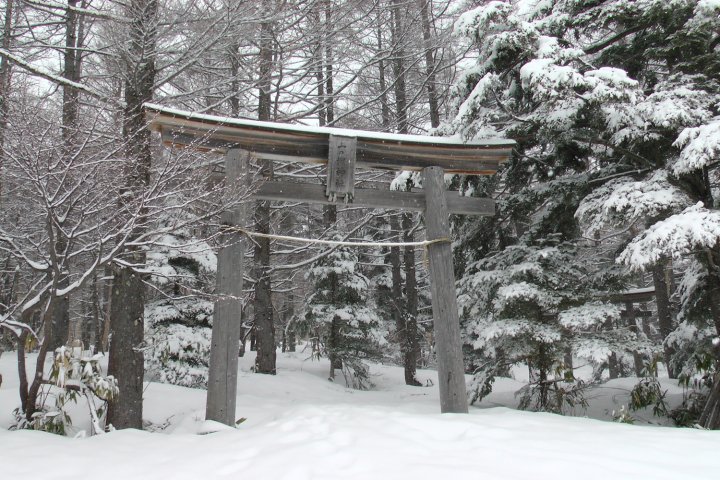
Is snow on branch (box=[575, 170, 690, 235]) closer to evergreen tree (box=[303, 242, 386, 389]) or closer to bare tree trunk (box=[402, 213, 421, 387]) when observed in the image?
bare tree trunk (box=[402, 213, 421, 387])

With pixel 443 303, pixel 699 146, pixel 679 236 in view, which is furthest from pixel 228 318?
pixel 699 146

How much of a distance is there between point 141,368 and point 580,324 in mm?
5649

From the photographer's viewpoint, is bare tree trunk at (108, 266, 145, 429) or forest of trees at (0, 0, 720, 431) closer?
forest of trees at (0, 0, 720, 431)

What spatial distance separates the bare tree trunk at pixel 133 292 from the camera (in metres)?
5.46

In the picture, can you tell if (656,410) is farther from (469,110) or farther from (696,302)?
(469,110)

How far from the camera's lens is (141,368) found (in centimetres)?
572

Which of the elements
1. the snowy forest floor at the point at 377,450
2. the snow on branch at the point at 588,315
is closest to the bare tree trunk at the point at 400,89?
the snow on branch at the point at 588,315

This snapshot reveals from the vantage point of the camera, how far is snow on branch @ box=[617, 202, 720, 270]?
4.75 metres

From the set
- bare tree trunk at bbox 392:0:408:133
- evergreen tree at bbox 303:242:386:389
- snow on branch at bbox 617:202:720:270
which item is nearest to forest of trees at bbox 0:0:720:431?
snow on branch at bbox 617:202:720:270

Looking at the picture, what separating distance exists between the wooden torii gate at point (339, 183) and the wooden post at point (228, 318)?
0.01 metres

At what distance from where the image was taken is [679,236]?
486 cm

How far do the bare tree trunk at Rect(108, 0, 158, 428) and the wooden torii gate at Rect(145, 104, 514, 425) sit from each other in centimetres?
71

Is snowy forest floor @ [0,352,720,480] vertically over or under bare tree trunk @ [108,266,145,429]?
under

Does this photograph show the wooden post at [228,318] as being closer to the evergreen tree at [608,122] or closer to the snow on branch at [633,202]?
the evergreen tree at [608,122]
